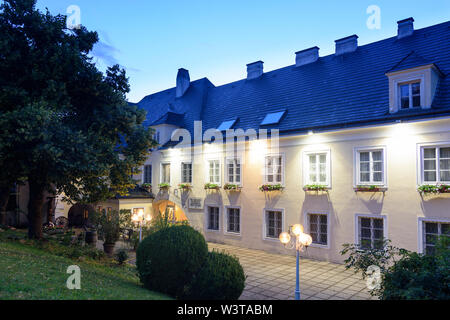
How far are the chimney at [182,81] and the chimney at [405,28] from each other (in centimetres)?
1528

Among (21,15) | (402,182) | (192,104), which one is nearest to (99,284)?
(21,15)

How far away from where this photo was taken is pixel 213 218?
2011cm

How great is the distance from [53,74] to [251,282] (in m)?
10.4

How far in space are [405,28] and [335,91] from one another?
15.2 ft

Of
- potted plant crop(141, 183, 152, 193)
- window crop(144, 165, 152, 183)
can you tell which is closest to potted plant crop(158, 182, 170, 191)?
potted plant crop(141, 183, 152, 193)

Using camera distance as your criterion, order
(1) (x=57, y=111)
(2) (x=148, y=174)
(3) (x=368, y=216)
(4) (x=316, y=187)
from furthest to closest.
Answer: (2) (x=148, y=174)
(4) (x=316, y=187)
(3) (x=368, y=216)
(1) (x=57, y=111)

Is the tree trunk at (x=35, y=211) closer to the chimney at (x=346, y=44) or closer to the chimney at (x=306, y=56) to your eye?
the chimney at (x=306, y=56)

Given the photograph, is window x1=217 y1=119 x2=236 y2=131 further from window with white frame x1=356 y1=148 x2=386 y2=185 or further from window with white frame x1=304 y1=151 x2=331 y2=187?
window with white frame x1=356 y1=148 x2=386 y2=185

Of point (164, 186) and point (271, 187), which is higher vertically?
point (271, 187)

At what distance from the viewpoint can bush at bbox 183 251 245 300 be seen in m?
7.84

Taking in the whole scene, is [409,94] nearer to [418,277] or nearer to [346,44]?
[346,44]

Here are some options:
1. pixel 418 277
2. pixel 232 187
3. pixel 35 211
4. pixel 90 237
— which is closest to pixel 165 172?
pixel 232 187

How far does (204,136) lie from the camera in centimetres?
2084
